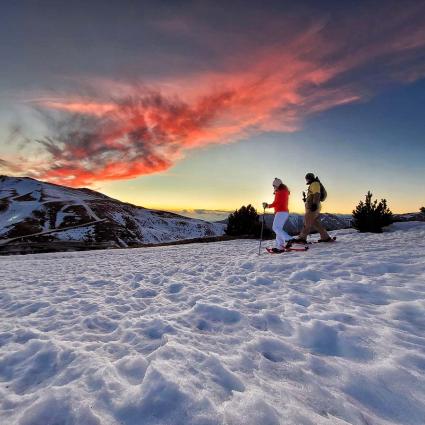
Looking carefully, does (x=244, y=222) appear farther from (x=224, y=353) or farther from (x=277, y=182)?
(x=224, y=353)

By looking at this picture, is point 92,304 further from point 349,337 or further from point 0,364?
point 349,337

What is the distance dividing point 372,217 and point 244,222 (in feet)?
34.6

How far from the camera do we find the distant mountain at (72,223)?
56.9 metres

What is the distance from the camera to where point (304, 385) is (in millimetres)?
2639

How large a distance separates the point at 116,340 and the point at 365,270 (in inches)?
226

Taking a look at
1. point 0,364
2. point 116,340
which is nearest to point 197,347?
point 116,340

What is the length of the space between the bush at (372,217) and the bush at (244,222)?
8.55 meters

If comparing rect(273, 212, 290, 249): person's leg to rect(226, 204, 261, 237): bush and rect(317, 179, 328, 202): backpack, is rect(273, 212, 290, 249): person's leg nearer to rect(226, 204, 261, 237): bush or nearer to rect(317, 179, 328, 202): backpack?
rect(317, 179, 328, 202): backpack

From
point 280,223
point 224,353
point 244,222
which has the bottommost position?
point 224,353

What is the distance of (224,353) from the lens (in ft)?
10.8

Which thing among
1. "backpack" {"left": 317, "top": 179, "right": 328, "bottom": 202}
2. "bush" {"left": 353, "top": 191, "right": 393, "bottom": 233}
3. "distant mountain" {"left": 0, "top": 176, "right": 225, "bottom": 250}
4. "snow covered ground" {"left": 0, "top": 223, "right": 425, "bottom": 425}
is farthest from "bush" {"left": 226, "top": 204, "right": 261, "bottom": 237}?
"distant mountain" {"left": 0, "top": 176, "right": 225, "bottom": 250}

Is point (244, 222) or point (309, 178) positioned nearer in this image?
point (309, 178)

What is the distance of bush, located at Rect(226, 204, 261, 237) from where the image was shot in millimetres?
23500

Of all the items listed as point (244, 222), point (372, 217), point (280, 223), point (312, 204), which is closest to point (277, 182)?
point (280, 223)
